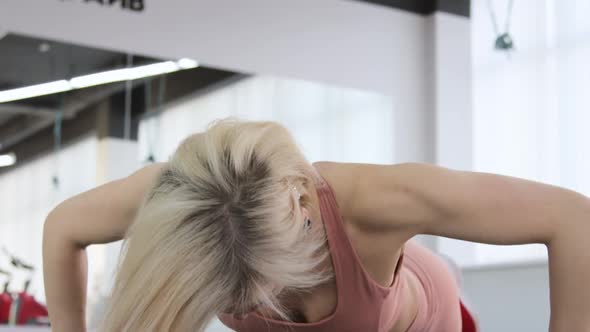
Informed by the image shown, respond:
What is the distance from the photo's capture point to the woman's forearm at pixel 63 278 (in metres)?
1.37

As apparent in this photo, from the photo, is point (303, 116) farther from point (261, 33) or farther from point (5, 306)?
point (5, 306)

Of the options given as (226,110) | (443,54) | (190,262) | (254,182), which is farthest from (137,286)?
(443,54)

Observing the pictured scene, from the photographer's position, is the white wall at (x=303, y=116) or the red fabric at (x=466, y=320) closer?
the red fabric at (x=466, y=320)

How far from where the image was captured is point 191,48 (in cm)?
452

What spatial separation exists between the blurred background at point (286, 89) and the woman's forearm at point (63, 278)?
2.08 meters

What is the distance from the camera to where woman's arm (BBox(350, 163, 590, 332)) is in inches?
40.9

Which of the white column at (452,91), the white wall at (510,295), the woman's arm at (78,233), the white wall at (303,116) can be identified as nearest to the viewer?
the woman's arm at (78,233)

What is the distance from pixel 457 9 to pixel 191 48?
1.90 metres

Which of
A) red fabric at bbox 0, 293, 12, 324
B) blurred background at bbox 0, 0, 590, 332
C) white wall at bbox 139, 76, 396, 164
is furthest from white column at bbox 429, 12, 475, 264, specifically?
red fabric at bbox 0, 293, 12, 324

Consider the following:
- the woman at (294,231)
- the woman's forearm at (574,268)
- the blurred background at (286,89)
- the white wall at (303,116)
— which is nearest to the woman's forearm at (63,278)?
the woman at (294,231)

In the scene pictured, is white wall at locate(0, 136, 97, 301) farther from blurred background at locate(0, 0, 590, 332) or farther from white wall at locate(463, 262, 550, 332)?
white wall at locate(463, 262, 550, 332)

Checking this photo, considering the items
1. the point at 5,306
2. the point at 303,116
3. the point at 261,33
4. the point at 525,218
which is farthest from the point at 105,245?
the point at 525,218

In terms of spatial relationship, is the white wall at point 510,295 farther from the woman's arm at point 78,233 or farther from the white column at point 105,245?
the white column at point 105,245

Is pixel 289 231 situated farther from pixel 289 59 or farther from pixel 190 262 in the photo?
pixel 289 59
